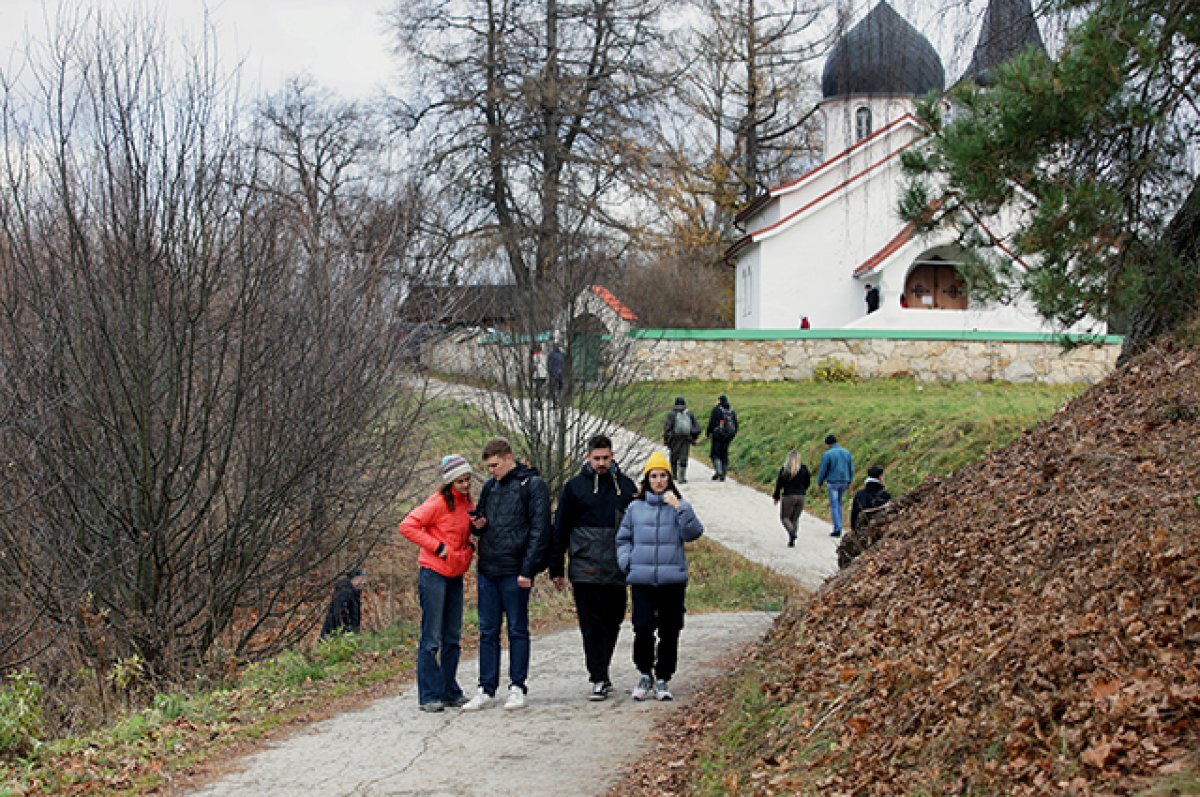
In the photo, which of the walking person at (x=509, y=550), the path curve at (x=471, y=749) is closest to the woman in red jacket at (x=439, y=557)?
the walking person at (x=509, y=550)

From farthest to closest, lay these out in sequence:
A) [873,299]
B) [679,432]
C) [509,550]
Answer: [873,299] < [679,432] < [509,550]

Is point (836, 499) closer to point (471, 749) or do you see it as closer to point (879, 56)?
point (471, 749)

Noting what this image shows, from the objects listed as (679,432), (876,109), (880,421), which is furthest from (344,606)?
(880,421)

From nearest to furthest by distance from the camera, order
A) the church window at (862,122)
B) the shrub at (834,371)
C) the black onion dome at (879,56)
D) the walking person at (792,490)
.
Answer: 1. the black onion dome at (879,56)
2. the church window at (862,122)
3. the walking person at (792,490)
4. the shrub at (834,371)

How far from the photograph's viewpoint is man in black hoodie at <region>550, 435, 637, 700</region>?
939cm

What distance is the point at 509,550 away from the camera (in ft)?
30.6

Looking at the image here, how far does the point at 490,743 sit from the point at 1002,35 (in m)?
5.45

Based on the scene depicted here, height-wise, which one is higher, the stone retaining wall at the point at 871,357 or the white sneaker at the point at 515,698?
the stone retaining wall at the point at 871,357

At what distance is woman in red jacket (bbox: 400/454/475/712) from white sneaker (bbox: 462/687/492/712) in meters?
0.21

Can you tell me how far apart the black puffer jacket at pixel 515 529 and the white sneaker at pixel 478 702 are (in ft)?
2.88

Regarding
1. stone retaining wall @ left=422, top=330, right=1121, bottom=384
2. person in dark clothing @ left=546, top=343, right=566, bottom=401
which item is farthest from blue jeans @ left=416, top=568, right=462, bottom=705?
stone retaining wall @ left=422, top=330, right=1121, bottom=384

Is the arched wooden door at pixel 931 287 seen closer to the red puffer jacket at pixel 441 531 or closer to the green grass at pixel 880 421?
the green grass at pixel 880 421

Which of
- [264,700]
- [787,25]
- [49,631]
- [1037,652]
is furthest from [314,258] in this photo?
[1037,652]

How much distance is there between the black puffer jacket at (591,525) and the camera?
30.8 ft
